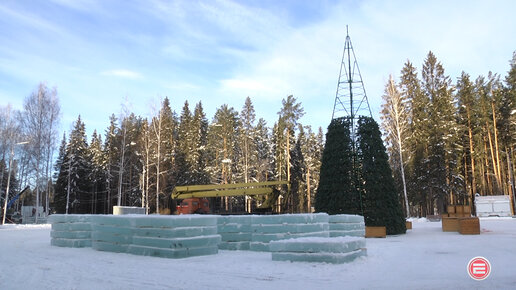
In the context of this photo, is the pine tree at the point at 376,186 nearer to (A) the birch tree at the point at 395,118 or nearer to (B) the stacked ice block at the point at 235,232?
(B) the stacked ice block at the point at 235,232

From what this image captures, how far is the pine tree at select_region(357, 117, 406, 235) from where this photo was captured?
16.8 metres

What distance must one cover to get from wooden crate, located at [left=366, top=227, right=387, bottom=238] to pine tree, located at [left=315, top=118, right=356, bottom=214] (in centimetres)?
90

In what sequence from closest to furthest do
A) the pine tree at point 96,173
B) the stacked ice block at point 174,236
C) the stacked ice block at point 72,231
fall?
the stacked ice block at point 174,236 < the stacked ice block at point 72,231 < the pine tree at point 96,173

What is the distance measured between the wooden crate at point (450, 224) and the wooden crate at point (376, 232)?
205 inches

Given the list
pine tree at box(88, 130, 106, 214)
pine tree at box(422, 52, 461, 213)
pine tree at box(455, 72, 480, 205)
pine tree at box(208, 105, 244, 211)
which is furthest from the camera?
pine tree at box(88, 130, 106, 214)

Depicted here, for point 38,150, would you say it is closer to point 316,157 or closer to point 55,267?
point 55,267

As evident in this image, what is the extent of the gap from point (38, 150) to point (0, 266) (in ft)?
91.1

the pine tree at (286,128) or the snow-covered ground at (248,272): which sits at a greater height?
the pine tree at (286,128)

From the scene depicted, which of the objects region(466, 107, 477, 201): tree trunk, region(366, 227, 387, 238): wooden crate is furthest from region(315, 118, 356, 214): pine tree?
region(466, 107, 477, 201): tree trunk

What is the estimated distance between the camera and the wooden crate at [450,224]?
19.1m

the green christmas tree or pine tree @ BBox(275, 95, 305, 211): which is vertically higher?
pine tree @ BBox(275, 95, 305, 211)

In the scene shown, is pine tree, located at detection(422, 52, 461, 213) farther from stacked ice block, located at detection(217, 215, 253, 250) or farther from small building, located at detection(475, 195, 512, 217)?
stacked ice block, located at detection(217, 215, 253, 250)

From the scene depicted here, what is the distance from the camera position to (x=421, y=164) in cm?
4072

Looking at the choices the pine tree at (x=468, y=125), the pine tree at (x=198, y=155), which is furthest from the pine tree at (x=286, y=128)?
the pine tree at (x=468, y=125)
